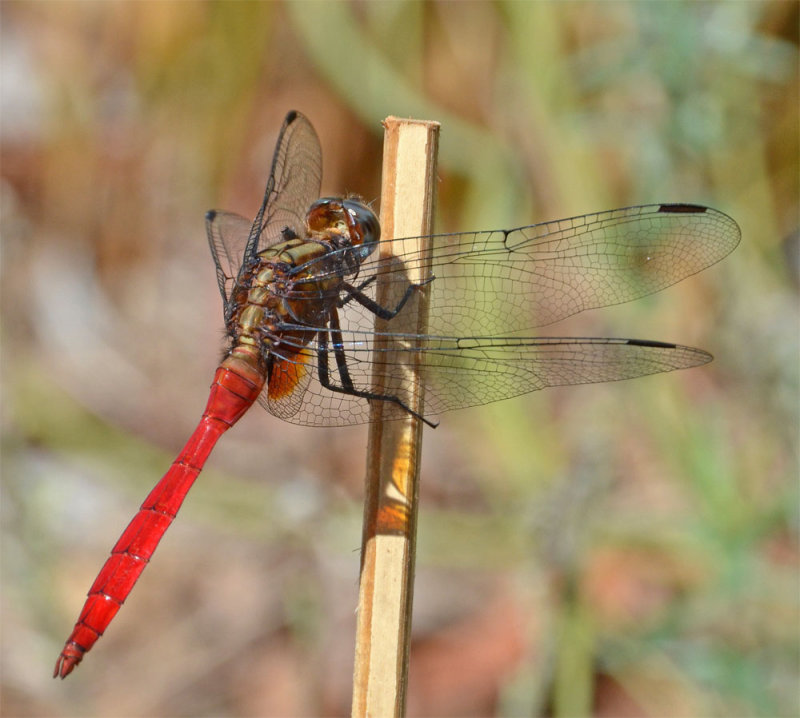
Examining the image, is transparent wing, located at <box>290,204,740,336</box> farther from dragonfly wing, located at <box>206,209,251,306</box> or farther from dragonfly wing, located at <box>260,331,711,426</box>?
dragonfly wing, located at <box>206,209,251,306</box>

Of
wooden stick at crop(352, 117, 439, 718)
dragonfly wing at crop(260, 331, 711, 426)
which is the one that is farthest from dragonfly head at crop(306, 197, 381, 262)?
wooden stick at crop(352, 117, 439, 718)

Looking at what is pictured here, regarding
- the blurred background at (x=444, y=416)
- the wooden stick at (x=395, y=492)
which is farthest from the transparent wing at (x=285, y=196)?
the blurred background at (x=444, y=416)

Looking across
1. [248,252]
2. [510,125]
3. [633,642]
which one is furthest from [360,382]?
[510,125]

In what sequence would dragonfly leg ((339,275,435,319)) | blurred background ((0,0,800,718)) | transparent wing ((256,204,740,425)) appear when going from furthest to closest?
blurred background ((0,0,800,718)) → transparent wing ((256,204,740,425)) → dragonfly leg ((339,275,435,319))

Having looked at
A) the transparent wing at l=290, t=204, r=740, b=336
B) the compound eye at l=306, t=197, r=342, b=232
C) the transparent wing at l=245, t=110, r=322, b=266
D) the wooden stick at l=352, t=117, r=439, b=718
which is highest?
the transparent wing at l=245, t=110, r=322, b=266

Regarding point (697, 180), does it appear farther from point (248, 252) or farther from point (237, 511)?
point (237, 511)
